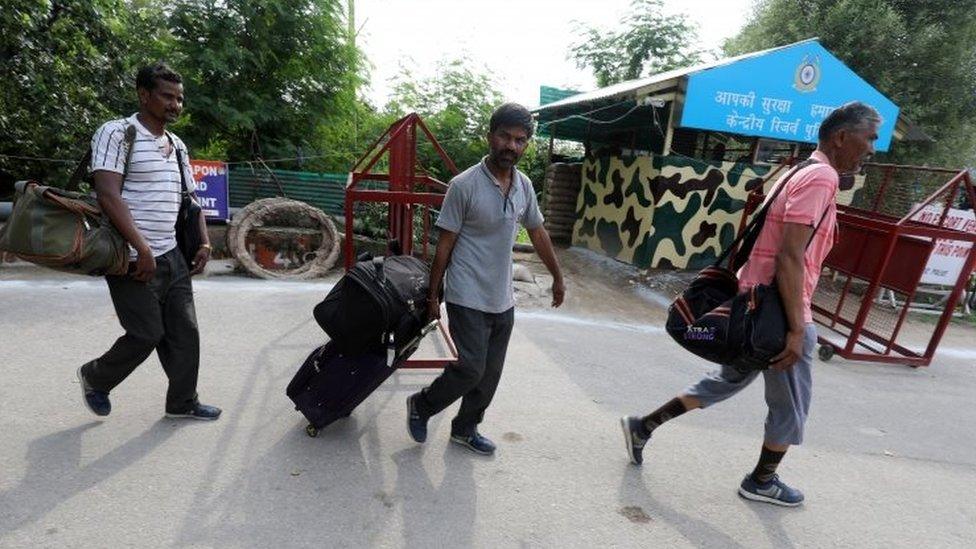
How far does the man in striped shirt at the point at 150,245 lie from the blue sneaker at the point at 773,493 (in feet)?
8.86

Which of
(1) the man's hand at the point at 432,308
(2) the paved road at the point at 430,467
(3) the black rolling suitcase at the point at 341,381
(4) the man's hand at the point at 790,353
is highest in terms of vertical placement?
(4) the man's hand at the point at 790,353

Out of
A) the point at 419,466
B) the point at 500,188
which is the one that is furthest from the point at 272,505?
the point at 500,188

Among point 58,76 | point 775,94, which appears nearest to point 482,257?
point 775,94

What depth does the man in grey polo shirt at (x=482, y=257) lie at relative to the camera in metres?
2.44

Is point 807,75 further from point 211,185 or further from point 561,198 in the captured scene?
point 211,185

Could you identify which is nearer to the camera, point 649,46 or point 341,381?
point 341,381

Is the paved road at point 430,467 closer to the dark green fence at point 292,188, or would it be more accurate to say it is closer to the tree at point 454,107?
the dark green fence at point 292,188

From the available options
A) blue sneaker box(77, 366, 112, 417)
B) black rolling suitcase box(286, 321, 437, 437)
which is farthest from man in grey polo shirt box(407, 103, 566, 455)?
blue sneaker box(77, 366, 112, 417)

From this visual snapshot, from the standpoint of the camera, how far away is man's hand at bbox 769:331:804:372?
225 cm

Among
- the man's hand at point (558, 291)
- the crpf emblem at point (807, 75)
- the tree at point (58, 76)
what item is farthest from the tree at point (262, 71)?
the man's hand at point (558, 291)

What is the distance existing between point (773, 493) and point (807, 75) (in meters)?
6.40

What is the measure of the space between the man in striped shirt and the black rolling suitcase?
1.97ft

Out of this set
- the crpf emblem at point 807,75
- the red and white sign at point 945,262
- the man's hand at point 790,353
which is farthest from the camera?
the red and white sign at point 945,262

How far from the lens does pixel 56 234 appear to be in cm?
229
